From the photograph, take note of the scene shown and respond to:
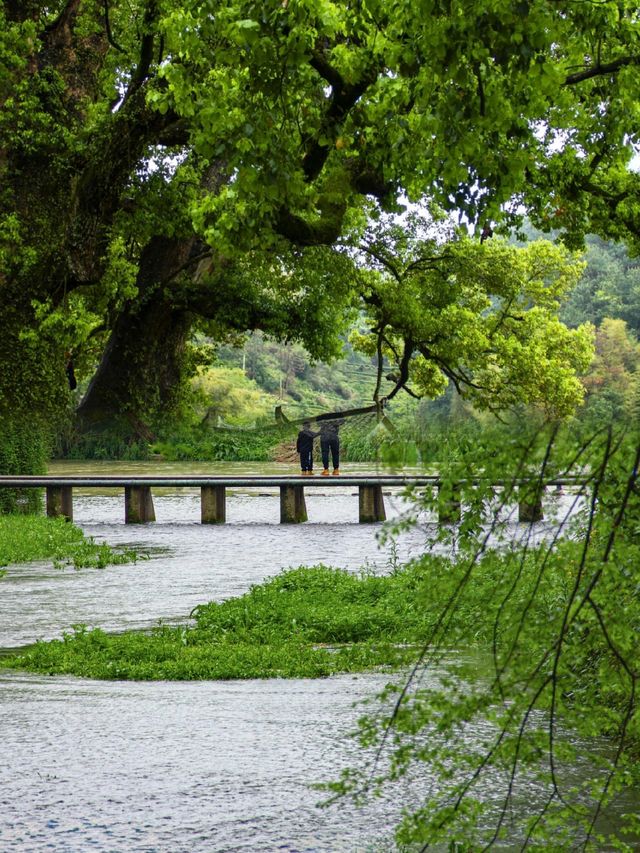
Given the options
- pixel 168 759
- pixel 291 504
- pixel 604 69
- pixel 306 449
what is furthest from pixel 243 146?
pixel 306 449

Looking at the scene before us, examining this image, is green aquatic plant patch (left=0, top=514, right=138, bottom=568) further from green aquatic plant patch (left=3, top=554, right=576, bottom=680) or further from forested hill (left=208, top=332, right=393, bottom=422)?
forested hill (left=208, top=332, right=393, bottom=422)

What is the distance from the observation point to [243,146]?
1315cm

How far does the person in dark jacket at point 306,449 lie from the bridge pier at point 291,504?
3.94 metres

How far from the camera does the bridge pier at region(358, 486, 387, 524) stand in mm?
25281

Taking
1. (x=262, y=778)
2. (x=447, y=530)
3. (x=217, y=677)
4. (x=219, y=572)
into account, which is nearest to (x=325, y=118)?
(x=219, y=572)

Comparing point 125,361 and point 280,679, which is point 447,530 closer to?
point 280,679

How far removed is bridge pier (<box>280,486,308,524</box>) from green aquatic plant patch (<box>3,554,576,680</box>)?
12040mm

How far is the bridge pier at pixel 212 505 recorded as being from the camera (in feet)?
83.4

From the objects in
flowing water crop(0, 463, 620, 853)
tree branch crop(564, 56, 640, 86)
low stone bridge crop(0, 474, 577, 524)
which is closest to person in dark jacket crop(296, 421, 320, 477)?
low stone bridge crop(0, 474, 577, 524)

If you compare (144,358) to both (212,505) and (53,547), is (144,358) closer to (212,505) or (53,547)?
(212,505)

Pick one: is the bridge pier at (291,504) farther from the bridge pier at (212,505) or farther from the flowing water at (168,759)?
the flowing water at (168,759)

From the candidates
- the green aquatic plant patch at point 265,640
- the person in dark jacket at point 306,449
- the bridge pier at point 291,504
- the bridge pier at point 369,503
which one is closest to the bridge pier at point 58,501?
the bridge pier at point 291,504

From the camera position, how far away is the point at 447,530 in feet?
14.1

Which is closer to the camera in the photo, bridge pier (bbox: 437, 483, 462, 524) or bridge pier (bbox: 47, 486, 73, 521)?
bridge pier (bbox: 437, 483, 462, 524)
